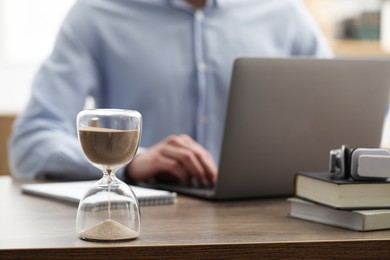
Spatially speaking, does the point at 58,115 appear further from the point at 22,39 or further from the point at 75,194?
the point at 22,39

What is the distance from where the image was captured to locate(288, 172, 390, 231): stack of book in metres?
1.27

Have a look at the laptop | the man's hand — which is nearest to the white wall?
the man's hand

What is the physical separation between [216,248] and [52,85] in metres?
1.18

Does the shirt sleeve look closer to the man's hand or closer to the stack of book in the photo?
the man's hand

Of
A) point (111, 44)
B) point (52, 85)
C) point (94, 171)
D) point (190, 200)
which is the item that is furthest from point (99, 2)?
point (190, 200)

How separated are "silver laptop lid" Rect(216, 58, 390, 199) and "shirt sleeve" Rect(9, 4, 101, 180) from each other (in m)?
0.46

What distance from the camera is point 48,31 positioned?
512cm

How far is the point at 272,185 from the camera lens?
162 cm

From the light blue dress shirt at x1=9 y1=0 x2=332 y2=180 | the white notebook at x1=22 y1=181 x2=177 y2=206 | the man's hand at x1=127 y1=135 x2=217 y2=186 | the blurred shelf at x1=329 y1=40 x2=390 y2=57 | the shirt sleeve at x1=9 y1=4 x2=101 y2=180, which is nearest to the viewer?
the white notebook at x1=22 y1=181 x2=177 y2=206

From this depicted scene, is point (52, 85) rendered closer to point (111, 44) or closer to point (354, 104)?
point (111, 44)

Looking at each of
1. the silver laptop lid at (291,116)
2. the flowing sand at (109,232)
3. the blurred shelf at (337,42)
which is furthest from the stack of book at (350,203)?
the blurred shelf at (337,42)

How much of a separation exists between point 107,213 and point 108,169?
6 centimetres

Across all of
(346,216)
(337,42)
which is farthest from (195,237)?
(337,42)

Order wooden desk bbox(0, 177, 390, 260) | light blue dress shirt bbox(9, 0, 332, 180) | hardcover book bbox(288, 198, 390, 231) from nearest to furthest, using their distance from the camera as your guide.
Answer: wooden desk bbox(0, 177, 390, 260) → hardcover book bbox(288, 198, 390, 231) → light blue dress shirt bbox(9, 0, 332, 180)
